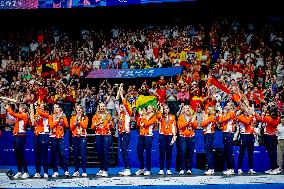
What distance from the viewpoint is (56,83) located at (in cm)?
1920

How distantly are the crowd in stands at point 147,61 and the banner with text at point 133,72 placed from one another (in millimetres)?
331

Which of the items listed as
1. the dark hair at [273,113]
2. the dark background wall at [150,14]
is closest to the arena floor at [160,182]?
the dark hair at [273,113]

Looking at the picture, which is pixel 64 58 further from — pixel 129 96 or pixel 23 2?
pixel 129 96

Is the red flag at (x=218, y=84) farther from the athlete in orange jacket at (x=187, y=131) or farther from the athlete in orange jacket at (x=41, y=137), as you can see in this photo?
the athlete in orange jacket at (x=41, y=137)

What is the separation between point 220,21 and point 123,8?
5299 mm

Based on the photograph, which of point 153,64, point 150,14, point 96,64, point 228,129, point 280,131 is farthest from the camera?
point 150,14

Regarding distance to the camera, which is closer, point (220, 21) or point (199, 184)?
point (199, 184)

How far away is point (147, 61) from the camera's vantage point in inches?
792

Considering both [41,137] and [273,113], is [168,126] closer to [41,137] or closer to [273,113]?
[273,113]

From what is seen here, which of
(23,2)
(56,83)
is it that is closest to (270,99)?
(56,83)

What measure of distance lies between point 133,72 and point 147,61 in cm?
90

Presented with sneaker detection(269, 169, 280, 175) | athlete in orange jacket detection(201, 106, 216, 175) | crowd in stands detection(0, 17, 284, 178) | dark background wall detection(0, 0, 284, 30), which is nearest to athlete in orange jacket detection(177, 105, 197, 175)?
athlete in orange jacket detection(201, 106, 216, 175)

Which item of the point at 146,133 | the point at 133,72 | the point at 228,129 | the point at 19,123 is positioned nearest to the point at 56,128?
the point at 19,123

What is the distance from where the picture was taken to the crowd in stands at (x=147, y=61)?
17.5m
